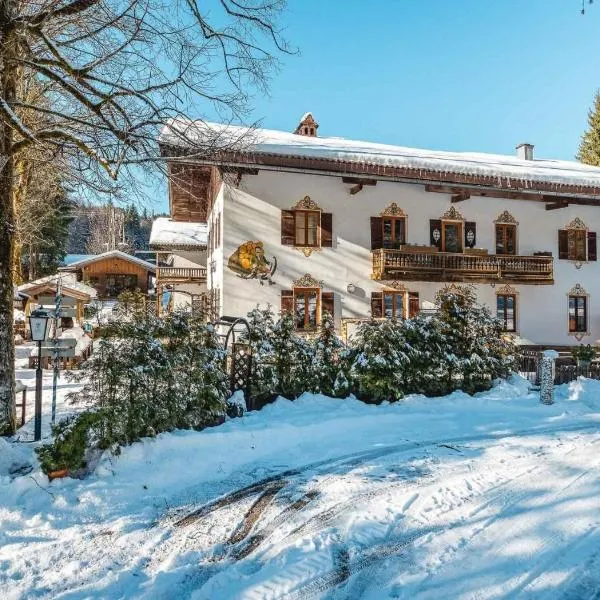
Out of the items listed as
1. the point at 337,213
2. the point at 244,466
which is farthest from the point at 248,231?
the point at 244,466

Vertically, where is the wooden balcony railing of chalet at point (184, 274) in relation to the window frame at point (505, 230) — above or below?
below

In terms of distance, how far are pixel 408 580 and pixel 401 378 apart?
7.15 m

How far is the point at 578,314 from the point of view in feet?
62.5

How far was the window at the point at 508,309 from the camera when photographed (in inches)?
721

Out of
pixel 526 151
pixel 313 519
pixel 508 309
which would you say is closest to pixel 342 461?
pixel 313 519

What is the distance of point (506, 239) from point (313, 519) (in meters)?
16.3

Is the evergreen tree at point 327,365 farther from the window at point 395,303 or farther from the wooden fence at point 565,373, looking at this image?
the window at point 395,303

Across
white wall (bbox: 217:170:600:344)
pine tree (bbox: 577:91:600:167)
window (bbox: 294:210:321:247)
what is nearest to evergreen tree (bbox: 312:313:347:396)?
white wall (bbox: 217:170:600:344)

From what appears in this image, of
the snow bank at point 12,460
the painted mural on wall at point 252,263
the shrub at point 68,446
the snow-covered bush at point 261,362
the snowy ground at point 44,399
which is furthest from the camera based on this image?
the painted mural on wall at point 252,263

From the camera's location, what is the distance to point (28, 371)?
47.6 ft

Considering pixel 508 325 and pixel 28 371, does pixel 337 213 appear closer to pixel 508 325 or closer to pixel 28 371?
pixel 508 325

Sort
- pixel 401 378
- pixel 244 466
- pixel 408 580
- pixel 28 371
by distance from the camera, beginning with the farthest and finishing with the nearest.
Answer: pixel 28 371, pixel 401 378, pixel 244 466, pixel 408 580

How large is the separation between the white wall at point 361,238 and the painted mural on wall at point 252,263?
7.2 inches

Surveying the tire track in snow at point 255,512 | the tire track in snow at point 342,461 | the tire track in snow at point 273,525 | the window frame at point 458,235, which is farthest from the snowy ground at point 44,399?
the window frame at point 458,235
